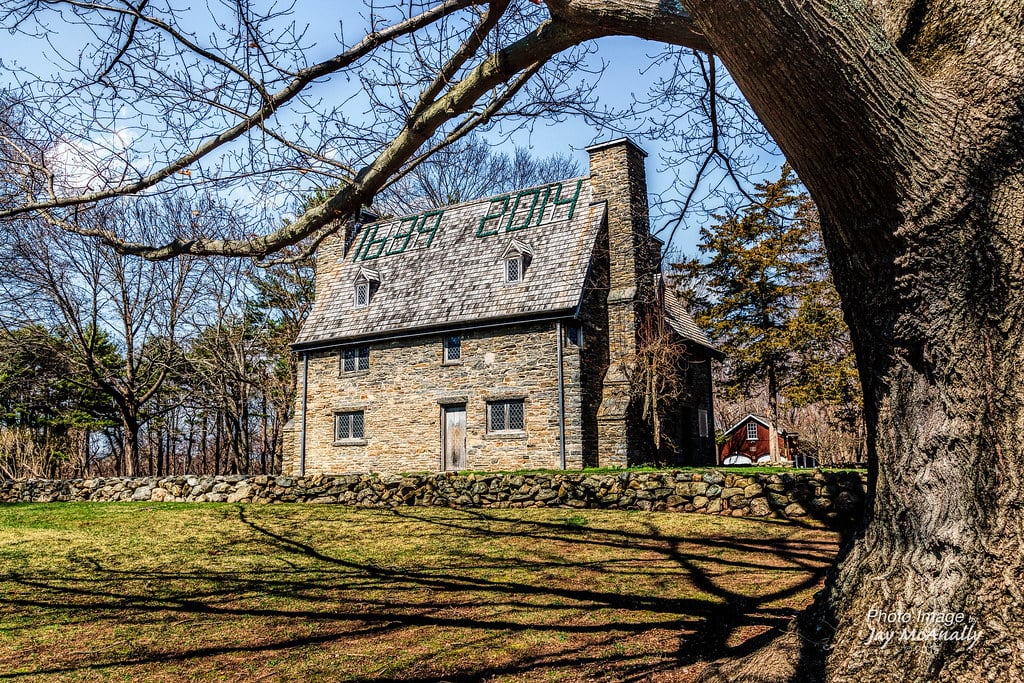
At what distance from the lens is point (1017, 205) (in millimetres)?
2912

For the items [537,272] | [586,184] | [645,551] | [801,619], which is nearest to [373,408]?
[537,272]

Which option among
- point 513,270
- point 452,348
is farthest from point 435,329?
point 513,270

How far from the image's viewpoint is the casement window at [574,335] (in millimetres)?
21797

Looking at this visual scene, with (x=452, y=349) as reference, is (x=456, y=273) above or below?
above

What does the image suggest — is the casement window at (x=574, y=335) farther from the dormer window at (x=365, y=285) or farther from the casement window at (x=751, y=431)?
the casement window at (x=751, y=431)

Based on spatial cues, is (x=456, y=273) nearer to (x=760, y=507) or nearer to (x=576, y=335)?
(x=576, y=335)

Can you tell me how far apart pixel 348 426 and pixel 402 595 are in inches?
722

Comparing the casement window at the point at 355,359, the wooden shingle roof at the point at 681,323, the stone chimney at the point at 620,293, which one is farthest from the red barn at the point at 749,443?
the casement window at the point at 355,359

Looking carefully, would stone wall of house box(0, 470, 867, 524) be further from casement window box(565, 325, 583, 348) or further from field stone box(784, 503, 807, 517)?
casement window box(565, 325, 583, 348)

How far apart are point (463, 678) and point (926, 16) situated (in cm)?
506

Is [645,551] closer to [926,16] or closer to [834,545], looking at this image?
[834,545]

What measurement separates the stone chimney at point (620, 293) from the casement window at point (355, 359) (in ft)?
29.3

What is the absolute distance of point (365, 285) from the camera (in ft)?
89.6

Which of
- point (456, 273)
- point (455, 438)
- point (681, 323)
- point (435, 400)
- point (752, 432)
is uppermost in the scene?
point (456, 273)
